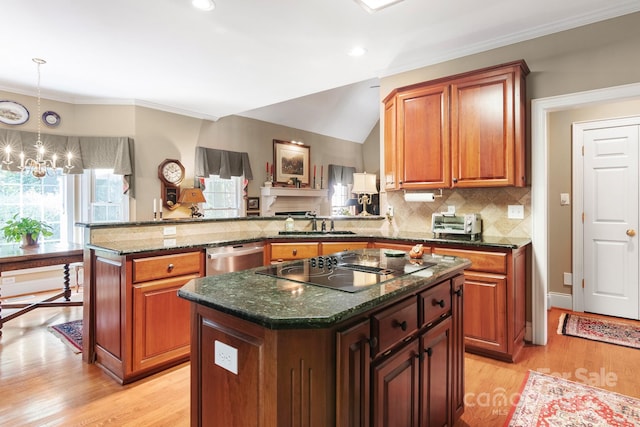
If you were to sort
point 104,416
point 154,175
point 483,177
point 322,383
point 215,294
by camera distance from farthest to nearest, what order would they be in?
1. point 154,175
2. point 483,177
3. point 104,416
4. point 215,294
5. point 322,383

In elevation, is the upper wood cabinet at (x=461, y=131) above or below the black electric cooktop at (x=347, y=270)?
above

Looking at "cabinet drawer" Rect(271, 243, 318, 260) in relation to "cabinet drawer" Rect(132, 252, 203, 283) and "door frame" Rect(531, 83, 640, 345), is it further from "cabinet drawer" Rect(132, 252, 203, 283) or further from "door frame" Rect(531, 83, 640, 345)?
"door frame" Rect(531, 83, 640, 345)

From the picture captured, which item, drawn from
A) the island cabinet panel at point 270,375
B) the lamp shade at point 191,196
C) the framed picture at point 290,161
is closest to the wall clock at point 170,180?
the lamp shade at point 191,196

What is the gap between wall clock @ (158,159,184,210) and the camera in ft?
17.8

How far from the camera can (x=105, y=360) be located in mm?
2545

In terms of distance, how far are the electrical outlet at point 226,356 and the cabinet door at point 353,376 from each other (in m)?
0.34

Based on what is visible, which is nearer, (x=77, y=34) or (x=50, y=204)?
(x=77, y=34)

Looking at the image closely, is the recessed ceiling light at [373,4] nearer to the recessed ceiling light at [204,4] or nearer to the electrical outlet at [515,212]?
the recessed ceiling light at [204,4]

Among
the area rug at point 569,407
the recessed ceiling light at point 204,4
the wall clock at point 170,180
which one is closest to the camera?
the area rug at point 569,407

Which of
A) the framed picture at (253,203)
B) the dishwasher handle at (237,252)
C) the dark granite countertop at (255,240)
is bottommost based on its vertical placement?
the dishwasher handle at (237,252)

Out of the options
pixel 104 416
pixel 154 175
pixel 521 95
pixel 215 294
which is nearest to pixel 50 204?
pixel 154 175

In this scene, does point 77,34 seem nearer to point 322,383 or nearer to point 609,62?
point 322,383

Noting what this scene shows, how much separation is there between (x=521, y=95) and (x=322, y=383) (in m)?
2.86

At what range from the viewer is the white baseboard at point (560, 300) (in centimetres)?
385
